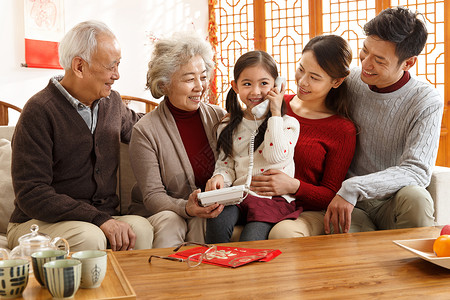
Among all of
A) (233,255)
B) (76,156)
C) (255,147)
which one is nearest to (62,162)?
(76,156)

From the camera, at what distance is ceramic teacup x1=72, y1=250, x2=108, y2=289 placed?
4.25ft

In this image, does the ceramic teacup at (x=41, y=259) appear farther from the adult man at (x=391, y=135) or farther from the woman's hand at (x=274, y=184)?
the adult man at (x=391, y=135)

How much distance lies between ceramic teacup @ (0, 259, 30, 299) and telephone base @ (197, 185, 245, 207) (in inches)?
37.2

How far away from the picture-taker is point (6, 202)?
2449 millimetres

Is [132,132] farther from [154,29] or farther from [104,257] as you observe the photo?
[154,29]

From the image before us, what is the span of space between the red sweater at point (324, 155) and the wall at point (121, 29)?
3.34 m

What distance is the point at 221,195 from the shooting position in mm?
2135

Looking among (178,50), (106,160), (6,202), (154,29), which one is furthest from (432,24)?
(6,202)

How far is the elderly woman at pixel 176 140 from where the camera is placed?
2.32 meters

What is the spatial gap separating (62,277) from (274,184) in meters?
1.24

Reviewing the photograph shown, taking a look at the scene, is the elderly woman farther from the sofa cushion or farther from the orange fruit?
the orange fruit

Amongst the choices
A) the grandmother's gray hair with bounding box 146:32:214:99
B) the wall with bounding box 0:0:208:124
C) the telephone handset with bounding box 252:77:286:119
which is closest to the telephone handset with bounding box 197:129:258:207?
the telephone handset with bounding box 252:77:286:119

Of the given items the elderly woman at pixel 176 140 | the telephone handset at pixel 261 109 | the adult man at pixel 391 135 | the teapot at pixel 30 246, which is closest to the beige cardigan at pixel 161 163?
the elderly woman at pixel 176 140

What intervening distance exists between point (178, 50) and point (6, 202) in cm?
109
